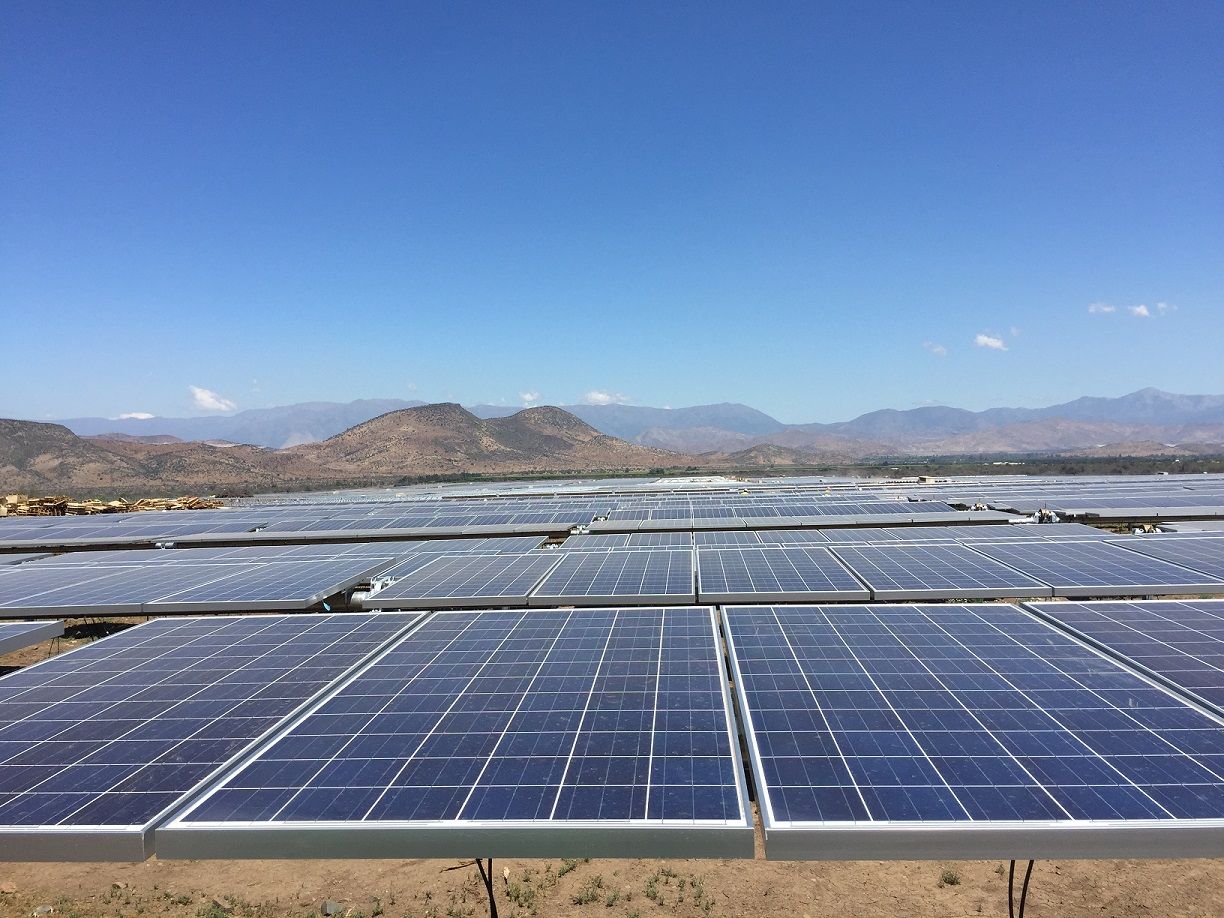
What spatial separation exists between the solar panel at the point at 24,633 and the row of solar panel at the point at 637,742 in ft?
12.3

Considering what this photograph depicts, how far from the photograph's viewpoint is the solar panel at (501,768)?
298 inches

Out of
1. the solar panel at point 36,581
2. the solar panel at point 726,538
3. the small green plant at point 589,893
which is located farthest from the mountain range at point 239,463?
the small green plant at point 589,893

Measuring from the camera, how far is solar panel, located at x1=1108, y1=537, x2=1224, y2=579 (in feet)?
60.7

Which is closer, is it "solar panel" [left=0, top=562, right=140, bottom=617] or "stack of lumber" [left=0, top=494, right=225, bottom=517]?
"solar panel" [left=0, top=562, right=140, bottom=617]

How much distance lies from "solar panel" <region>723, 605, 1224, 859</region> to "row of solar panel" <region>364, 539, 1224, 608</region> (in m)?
4.66

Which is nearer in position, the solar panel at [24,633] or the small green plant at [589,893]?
the small green plant at [589,893]

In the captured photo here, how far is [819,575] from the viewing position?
19.2 m

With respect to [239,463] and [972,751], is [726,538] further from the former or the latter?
[239,463]

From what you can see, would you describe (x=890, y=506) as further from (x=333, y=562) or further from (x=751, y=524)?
(x=333, y=562)

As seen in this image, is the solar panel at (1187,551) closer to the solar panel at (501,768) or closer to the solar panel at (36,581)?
the solar panel at (501,768)

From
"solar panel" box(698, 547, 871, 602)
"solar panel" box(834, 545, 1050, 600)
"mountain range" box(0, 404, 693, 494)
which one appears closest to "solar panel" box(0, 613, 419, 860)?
"solar panel" box(698, 547, 871, 602)

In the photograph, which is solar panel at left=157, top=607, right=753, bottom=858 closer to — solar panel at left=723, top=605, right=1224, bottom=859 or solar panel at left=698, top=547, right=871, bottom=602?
solar panel at left=723, top=605, right=1224, bottom=859

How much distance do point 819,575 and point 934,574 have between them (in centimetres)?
363

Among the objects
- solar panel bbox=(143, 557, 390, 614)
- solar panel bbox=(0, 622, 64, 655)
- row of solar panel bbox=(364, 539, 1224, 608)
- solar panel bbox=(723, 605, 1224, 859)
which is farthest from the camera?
solar panel bbox=(143, 557, 390, 614)
